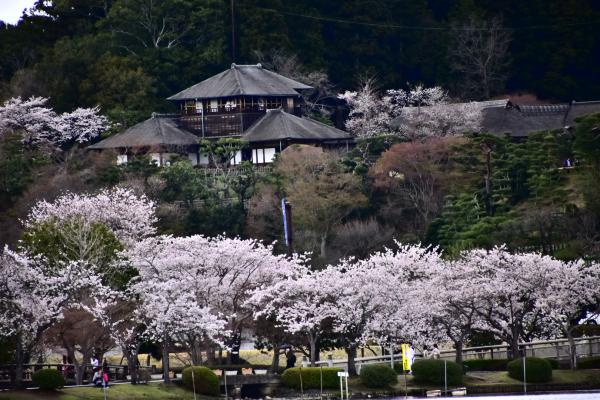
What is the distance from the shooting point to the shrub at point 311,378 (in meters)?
62.8

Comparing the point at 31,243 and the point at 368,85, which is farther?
the point at 368,85

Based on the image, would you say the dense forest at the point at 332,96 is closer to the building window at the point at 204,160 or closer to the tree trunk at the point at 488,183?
the tree trunk at the point at 488,183

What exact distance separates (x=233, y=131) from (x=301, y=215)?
16.1m

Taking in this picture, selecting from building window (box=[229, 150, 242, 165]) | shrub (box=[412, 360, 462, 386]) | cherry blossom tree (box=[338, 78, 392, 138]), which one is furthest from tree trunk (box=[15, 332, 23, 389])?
cherry blossom tree (box=[338, 78, 392, 138])

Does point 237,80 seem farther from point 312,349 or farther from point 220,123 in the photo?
point 312,349

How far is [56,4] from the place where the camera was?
119 meters

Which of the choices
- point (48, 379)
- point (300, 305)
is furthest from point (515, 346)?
point (48, 379)

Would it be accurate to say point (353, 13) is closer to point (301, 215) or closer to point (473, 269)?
point (301, 215)

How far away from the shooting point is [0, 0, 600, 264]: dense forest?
84688 millimetres

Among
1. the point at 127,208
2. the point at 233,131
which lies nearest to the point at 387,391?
the point at 127,208

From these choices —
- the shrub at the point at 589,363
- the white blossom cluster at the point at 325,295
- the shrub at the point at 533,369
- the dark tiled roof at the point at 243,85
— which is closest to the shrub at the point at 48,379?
the white blossom cluster at the point at 325,295

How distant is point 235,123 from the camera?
103688 millimetres

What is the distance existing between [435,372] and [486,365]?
429 cm

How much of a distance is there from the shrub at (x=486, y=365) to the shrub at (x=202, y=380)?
33.7 ft
